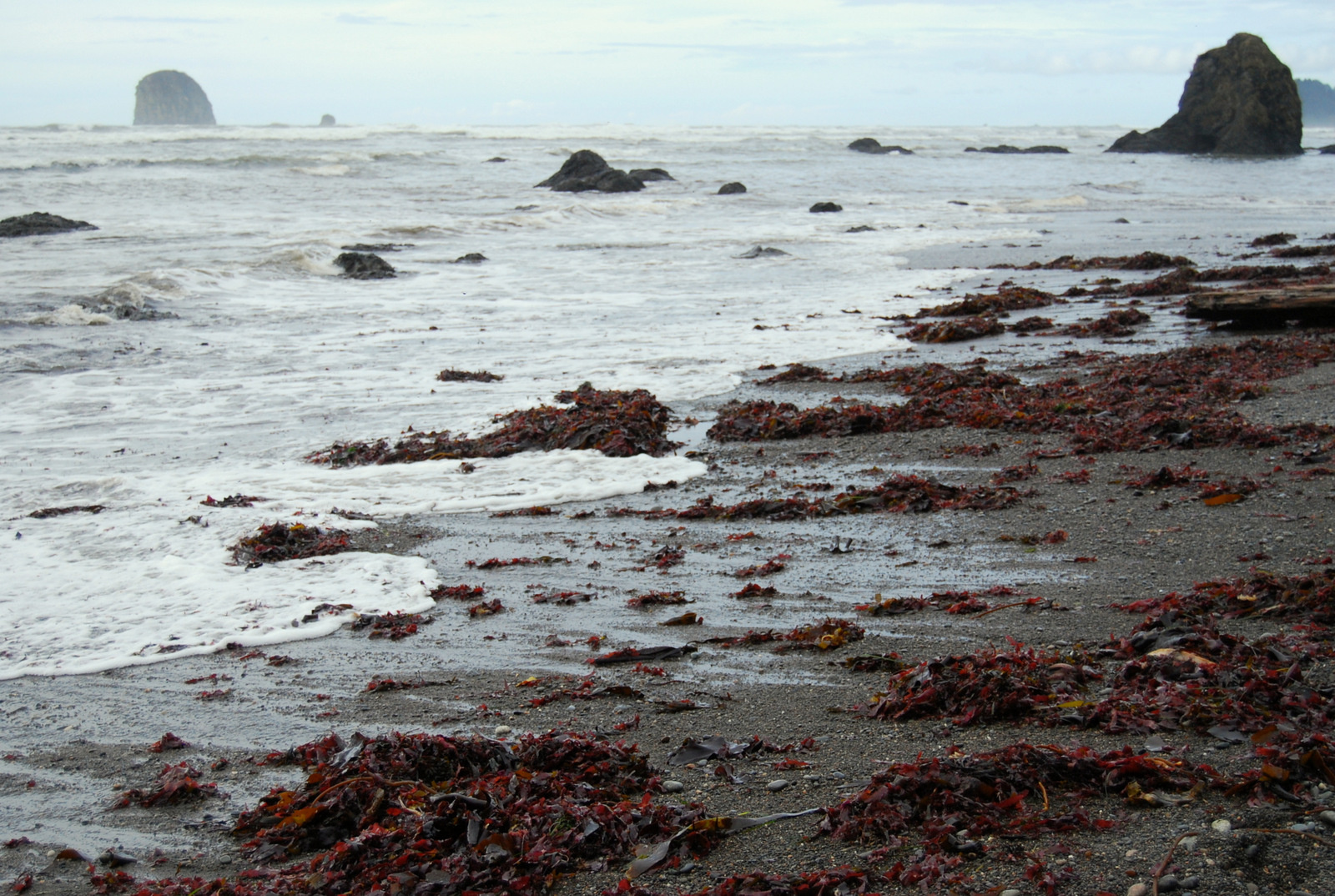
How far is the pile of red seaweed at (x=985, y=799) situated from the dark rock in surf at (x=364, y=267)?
17344mm

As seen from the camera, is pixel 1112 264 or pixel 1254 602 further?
pixel 1112 264

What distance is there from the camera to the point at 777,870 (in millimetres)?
2611

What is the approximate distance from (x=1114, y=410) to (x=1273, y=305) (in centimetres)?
382

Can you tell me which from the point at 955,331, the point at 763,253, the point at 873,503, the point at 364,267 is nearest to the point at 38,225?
the point at 364,267

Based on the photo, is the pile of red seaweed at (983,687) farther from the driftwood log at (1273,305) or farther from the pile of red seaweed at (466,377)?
the driftwood log at (1273,305)

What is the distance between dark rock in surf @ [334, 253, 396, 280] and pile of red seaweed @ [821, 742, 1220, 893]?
17.3 metres

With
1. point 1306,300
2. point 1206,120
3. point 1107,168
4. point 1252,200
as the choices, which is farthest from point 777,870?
point 1206,120

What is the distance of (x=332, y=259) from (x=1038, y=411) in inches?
641

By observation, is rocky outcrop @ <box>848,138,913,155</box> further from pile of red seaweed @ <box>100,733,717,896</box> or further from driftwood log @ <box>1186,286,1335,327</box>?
pile of red seaweed @ <box>100,733,717,896</box>

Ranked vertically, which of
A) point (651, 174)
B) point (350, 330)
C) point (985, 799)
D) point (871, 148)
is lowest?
point (985, 799)

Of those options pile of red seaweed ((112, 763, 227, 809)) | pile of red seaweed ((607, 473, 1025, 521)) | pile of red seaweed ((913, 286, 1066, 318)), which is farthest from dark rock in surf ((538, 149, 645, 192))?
pile of red seaweed ((112, 763, 227, 809))

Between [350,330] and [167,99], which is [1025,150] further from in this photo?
[167,99]

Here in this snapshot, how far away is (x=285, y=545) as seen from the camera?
5.89 m

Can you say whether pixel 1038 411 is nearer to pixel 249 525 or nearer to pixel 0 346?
pixel 249 525
